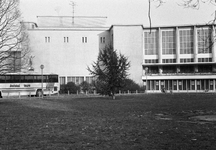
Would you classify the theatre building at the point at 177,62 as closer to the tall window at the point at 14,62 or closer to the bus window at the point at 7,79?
the bus window at the point at 7,79

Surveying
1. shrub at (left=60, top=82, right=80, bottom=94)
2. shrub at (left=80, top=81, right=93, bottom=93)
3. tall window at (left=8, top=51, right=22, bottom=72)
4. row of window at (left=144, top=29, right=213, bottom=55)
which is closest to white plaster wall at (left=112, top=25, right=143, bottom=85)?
row of window at (left=144, top=29, right=213, bottom=55)

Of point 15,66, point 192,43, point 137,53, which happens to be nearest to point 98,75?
point 15,66

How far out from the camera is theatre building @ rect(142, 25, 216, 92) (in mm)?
79812

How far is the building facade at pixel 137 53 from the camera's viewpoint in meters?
81.2

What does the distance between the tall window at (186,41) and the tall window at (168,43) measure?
2.08 meters

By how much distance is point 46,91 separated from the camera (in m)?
52.0

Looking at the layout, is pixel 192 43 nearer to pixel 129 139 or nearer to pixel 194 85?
pixel 194 85

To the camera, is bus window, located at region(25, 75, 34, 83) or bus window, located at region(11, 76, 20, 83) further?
bus window, located at region(25, 75, 34, 83)

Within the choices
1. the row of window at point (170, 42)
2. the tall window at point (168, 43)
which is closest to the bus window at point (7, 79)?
the row of window at point (170, 42)

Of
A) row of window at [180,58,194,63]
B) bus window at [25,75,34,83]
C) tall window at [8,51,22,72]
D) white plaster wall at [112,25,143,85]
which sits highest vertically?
white plaster wall at [112,25,143,85]

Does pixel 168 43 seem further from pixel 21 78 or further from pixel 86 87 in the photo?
pixel 21 78

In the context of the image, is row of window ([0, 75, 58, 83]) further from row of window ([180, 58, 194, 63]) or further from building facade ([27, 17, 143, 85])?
row of window ([180, 58, 194, 63])

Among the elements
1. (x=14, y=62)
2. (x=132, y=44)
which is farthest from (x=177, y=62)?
(x=14, y=62)

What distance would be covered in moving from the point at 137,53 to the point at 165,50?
7990 millimetres
